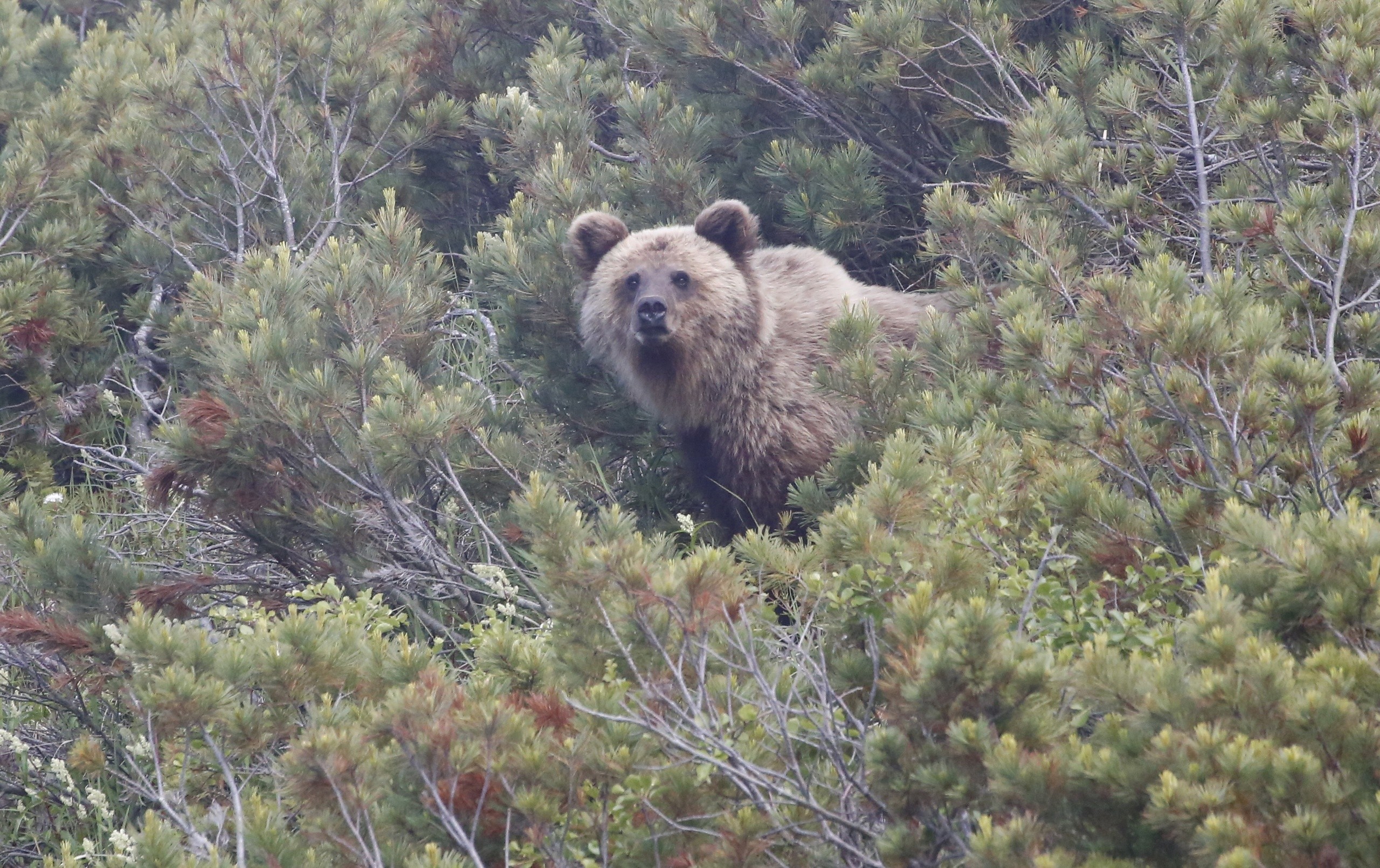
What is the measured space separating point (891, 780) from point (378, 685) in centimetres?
151

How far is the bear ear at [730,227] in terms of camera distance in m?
6.16

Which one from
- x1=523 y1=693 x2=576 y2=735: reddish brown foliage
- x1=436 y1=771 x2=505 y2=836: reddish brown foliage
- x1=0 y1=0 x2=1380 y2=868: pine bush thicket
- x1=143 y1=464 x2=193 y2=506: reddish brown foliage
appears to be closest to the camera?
x1=0 y1=0 x2=1380 y2=868: pine bush thicket

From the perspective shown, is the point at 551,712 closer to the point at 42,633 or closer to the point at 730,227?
the point at 42,633

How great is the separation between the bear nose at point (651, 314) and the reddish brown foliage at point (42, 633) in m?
2.63

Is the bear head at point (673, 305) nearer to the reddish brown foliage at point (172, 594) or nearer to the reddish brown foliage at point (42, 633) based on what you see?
the reddish brown foliage at point (172, 594)

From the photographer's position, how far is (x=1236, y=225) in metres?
4.28

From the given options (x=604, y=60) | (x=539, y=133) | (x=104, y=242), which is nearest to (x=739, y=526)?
(x=539, y=133)

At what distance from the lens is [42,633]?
4.68 metres

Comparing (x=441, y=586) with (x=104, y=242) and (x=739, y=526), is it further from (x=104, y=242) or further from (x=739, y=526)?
(x=104, y=242)

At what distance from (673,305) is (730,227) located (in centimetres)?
49

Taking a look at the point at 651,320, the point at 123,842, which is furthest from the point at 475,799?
the point at 651,320

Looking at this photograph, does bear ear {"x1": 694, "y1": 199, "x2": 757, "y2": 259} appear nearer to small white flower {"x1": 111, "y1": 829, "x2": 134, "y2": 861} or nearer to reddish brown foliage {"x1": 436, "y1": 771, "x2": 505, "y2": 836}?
reddish brown foliage {"x1": 436, "y1": 771, "x2": 505, "y2": 836}

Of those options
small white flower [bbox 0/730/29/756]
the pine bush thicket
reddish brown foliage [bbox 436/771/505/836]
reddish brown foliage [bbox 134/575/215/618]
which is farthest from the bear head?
reddish brown foliage [bbox 436/771/505/836]

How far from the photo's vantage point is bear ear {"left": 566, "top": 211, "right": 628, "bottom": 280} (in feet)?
20.1
